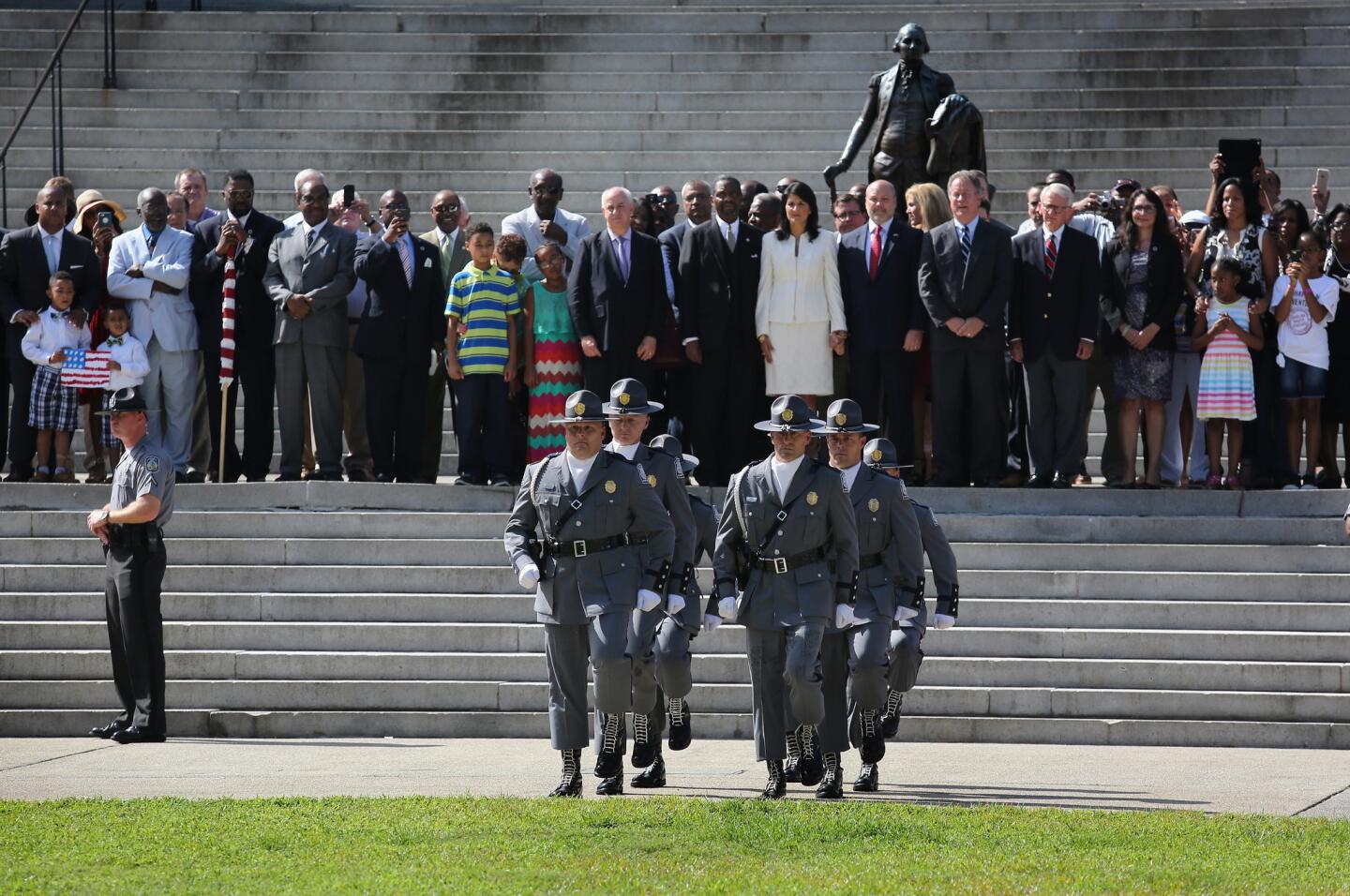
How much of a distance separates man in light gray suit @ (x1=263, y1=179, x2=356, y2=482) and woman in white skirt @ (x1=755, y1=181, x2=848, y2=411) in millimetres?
2975

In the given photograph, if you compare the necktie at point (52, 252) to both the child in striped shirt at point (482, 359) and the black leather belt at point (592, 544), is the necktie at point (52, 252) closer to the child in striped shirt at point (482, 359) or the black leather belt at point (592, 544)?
the child in striped shirt at point (482, 359)

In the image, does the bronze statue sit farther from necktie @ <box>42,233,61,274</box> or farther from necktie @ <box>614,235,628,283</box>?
necktie @ <box>42,233,61,274</box>

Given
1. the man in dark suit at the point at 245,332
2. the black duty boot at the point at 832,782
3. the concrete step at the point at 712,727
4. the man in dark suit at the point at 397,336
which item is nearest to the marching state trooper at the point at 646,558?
the black duty boot at the point at 832,782

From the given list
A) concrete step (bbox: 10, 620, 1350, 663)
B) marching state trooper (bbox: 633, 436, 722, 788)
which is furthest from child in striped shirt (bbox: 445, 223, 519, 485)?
marching state trooper (bbox: 633, 436, 722, 788)

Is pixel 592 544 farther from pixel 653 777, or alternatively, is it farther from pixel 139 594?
pixel 139 594

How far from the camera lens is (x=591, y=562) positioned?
9922mm

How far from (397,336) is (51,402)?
98.9 inches

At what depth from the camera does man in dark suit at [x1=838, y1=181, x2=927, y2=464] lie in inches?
557

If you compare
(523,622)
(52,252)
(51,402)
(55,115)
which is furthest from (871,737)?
(55,115)

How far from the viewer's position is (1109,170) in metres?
19.5

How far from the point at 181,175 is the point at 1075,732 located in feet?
26.4

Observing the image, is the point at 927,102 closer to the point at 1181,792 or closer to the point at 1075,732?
the point at 1075,732

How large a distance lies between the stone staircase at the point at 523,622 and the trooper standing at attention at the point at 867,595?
178 cm

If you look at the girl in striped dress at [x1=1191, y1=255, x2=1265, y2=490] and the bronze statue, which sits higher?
the bronze statue
